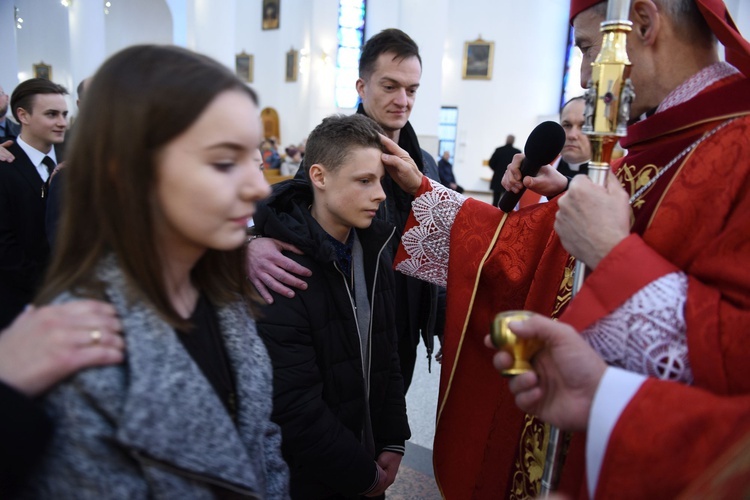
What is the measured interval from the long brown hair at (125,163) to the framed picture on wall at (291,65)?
52.0ft

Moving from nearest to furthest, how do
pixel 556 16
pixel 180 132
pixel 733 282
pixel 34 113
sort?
1. pixel 180 132
2. pixel 733 282
3. pixel 34 113
4. pixel 556 16

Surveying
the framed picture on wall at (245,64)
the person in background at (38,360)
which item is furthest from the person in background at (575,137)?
the framed picture on wall at (245,64)

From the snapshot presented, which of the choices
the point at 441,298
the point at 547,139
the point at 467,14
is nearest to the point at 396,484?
the point at 441,298

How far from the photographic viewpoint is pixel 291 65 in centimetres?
1597

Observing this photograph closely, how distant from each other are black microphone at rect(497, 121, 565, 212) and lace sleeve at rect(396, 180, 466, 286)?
0.76ft

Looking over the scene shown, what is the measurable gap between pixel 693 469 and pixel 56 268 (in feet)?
3.49

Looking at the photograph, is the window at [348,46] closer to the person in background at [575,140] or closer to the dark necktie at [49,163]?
the person in background at [575,140]

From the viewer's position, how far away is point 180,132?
812 millimetres

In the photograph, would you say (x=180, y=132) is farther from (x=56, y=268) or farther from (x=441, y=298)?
(x=441, y=298)

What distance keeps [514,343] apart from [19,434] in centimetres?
73

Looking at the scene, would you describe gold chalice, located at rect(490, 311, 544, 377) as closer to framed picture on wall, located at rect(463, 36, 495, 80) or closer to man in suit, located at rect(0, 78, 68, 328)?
man in suit, located at rect(0, 78, 68, 328)

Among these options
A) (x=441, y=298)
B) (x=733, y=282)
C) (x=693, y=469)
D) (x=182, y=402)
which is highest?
(x=733, y=282)

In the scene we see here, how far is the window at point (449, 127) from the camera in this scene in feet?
55.0

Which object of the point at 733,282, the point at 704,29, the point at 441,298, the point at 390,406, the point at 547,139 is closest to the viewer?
the point at 733,282
